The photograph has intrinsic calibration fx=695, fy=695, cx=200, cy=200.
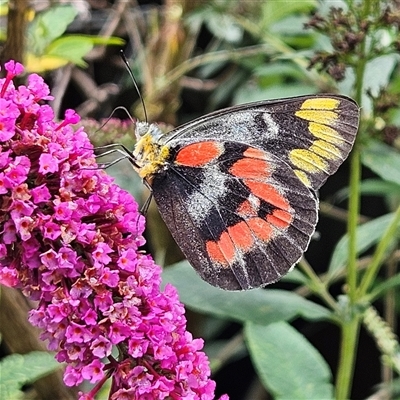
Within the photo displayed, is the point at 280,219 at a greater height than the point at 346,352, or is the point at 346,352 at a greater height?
the point at 280,219

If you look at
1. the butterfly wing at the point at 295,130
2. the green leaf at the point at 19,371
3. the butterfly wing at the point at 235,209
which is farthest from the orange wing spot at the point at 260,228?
the green leaf at the point at 19,371

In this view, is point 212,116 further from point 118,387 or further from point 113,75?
point 113,75

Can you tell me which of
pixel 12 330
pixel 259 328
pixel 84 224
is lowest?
pixel 259 328

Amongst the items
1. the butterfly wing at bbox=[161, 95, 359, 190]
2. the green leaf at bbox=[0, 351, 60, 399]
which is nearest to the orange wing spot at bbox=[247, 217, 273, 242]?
the butterfly wing at bbox=[161, 95, 359, 190]

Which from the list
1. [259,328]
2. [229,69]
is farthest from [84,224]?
[229,69]

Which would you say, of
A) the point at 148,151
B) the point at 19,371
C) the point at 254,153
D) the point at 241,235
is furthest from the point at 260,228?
the point at 19,371

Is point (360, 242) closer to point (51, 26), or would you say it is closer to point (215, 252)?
point (215, 252)
